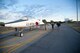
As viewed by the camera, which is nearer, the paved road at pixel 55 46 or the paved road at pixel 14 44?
the paved road at pixel 55 46

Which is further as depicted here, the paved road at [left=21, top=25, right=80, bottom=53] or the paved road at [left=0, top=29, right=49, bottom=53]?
the paved road at [left=0, top=29, right=49, bottom=53]

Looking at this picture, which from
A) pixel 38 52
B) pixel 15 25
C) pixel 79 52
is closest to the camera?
pixel 79 52

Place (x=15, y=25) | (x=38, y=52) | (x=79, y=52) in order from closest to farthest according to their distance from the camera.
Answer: (x=79, y=52) → (x=38, y=52) → (x=15, y=25)

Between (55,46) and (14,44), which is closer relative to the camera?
(55,46)

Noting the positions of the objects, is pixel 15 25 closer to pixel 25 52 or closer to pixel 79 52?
pixel 25 52

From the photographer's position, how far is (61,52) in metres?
8.30

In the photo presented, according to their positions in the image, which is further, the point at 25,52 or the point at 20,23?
the point at 20,23

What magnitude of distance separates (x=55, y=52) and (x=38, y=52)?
115 centimetres

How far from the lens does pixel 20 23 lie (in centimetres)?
2144

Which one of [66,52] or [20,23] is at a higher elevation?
[20,23]

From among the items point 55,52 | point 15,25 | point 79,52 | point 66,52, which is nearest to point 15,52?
point 55,52

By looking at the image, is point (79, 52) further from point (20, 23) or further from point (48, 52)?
point (20, 23)

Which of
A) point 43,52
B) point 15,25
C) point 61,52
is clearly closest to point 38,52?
point 43,52

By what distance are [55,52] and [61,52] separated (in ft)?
1.32
